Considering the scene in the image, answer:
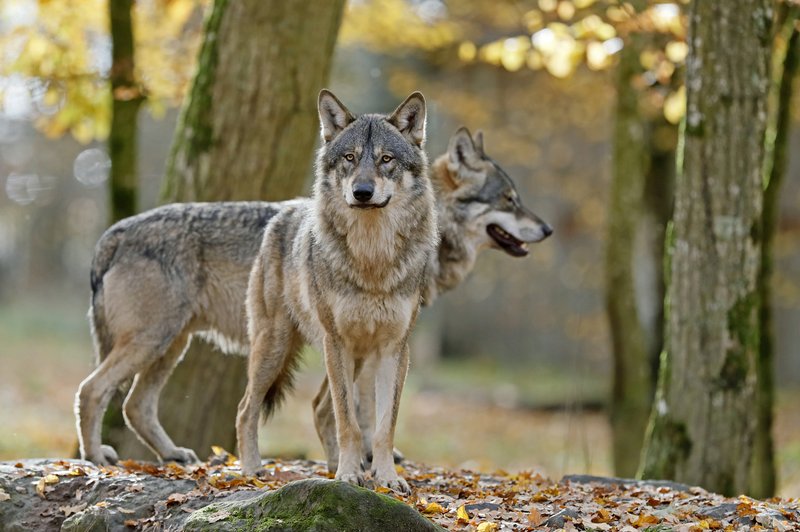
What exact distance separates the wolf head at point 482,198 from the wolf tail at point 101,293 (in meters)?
2.61

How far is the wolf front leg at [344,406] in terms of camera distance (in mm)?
5262

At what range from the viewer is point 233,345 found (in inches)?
267

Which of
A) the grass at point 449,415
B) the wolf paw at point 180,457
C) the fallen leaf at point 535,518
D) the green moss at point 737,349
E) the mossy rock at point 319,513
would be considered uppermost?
the green moss at point 737,349

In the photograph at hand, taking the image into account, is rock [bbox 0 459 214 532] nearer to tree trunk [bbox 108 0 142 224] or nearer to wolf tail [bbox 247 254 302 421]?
wolf tail [bbox 247 254 302 421]

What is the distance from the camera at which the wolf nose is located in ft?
16.8

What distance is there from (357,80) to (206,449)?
11.0 m

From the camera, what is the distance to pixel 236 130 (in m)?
7.71

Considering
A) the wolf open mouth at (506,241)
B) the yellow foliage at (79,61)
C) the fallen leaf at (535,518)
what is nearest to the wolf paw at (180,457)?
the fallen leaf at (535,518)

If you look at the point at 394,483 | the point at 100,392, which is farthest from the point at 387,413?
the point at 100,392

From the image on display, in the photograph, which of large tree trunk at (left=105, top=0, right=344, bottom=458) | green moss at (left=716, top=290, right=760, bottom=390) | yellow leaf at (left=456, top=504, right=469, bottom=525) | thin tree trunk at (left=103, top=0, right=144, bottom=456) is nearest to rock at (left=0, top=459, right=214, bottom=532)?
yellow leaf at (left=456, top=504, right=469, bottom=525)

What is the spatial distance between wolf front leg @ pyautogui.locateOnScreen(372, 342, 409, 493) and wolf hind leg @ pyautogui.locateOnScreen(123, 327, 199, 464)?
1.85 metres

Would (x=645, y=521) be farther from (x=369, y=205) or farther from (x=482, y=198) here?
(x=482, y=198)

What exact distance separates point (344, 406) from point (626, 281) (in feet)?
22.3

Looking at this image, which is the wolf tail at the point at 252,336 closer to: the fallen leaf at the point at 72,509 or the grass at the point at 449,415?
the fallen leaf at the point at 72,509
